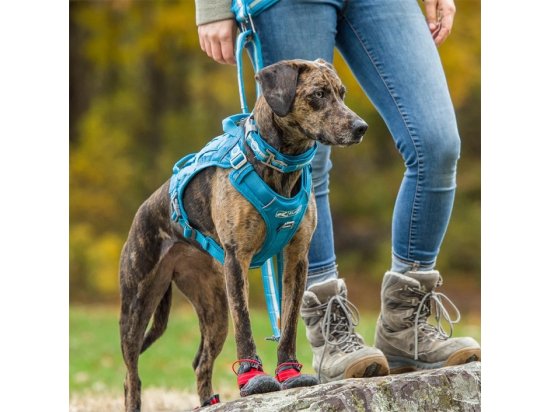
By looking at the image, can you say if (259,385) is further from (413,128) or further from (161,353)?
(161,353)

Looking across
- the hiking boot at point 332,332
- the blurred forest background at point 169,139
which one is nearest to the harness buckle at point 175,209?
the hiking boot at point 332,332

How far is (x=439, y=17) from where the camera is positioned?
370 centimetres

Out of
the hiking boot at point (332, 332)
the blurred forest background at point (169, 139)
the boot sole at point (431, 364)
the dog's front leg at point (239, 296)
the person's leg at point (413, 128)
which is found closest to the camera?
the dog's front leg at point (239, 296)

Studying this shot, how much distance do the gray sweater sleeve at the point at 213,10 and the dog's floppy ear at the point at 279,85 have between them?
1.51 ft

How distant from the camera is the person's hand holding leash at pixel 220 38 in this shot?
329cm

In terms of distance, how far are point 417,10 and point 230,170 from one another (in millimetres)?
1067

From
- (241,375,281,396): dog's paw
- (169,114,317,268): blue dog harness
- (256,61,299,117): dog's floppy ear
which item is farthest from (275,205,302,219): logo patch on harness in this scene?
(241,375,281,396): dog's paw

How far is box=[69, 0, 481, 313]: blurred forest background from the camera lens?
11.9 metres

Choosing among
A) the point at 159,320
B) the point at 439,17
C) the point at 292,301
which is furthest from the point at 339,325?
the point at 439,17

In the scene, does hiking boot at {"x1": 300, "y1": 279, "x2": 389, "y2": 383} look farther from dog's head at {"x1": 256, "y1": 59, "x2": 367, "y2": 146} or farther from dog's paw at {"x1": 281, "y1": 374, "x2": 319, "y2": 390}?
dog's head at {"x1": 256, "y1": 59, "x2": 367, "y2": 146}

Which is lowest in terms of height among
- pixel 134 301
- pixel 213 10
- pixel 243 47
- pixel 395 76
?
pixel 134 301

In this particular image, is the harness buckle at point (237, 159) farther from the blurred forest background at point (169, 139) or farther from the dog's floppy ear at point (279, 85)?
the blurred forest background at point (169, 139)

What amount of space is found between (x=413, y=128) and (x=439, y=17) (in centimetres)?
63
